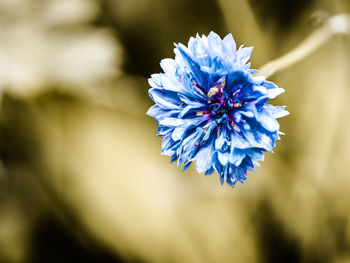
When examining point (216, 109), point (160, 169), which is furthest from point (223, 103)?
point (160, 169)

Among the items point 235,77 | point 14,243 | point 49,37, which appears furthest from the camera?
point 14,243

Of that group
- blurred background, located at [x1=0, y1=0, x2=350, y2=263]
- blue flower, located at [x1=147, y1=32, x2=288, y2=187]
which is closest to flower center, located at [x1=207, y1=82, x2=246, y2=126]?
blue flower, located at [x1=147, y1=32, x2=288, y2=187]

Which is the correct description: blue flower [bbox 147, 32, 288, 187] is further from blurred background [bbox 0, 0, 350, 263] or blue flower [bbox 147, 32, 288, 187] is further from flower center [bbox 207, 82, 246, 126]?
blurred background [bbox 0, 0, 350, 263]

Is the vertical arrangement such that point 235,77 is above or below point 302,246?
above

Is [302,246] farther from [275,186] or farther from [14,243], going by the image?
[14,243]

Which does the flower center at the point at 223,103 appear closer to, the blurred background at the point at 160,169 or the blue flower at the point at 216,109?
the blue flower at the point at 216,109

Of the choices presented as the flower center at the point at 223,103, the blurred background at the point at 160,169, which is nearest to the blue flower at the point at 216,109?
the flower center at the point at 223,103

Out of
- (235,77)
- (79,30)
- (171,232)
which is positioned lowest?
(171,232)

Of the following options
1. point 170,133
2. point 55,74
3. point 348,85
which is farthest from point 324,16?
point 55,74
